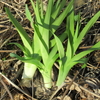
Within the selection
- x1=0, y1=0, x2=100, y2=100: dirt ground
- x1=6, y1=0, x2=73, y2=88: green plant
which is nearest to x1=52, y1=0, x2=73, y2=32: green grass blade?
x1=6, y1=0, x2=73, y2=88: green plant

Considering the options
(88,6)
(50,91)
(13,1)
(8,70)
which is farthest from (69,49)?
(13,1)

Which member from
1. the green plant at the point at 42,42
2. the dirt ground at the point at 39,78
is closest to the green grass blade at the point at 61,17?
the green plant at the point at 42,42

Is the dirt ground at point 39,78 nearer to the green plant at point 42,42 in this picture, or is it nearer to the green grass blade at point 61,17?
the green plant at point 42,42

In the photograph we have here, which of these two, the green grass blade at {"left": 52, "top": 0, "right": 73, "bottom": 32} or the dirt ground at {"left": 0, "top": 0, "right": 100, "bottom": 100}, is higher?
the green grass blade at {"left": 52, "top": 0, "right": 73, "bottom": 32}

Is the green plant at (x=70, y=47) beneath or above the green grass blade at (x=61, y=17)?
beneath

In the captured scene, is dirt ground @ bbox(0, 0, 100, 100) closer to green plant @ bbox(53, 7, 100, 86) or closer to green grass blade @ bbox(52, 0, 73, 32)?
green plant @ bbox(53, 7, 100, 86)

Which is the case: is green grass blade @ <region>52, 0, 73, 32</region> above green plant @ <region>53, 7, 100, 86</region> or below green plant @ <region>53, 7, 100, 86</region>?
above

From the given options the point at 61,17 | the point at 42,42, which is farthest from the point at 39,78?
the point at 61,17

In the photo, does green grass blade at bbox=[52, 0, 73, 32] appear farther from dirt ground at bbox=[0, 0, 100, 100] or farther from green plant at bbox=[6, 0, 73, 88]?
dirt ground at bbox=[0, 0, 100, 100]

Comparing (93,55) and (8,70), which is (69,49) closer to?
(93,55)

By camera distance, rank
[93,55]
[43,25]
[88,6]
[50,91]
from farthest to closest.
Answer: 1. [88,6]
2. [93,55]
3. [50,91]
4. [43,25]

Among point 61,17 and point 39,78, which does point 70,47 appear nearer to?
point 61,17
